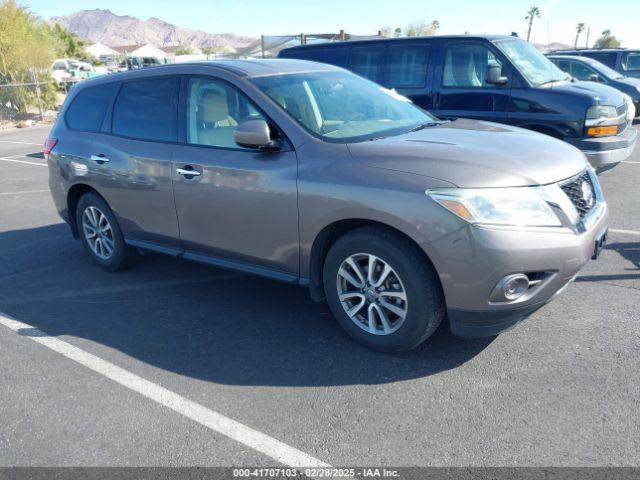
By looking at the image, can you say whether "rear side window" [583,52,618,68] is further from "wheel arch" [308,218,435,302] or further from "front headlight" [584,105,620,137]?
"wheel arch" [308,218,435,302]

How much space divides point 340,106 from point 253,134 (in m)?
0.91

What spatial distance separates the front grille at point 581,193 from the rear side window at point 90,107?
393 cm

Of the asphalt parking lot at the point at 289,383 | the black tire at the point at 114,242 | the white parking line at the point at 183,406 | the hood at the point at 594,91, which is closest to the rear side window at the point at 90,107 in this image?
the black tire at the point at 114,242

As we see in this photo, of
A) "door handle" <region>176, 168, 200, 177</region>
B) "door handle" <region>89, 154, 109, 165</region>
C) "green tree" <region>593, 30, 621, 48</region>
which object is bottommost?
"green tree" <region>593, 30, 621, 48</region>

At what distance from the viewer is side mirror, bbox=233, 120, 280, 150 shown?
12.2 ft

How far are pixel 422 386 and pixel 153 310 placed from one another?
2320 mm

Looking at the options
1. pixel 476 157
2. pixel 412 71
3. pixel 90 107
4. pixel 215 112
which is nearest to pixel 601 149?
pixel 412 71

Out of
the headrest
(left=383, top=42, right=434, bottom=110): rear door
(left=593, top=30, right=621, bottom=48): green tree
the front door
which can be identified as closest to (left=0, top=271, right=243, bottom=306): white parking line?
the front door

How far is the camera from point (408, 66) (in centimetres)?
806

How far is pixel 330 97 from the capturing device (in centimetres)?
438

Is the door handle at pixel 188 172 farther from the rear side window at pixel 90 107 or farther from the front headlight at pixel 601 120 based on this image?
the front headlight at pixel 601 120

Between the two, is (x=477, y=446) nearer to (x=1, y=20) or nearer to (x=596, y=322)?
(x=596, y=322)

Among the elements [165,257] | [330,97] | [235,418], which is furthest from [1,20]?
[235,418]

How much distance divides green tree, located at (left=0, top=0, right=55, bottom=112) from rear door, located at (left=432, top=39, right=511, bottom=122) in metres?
22.0
